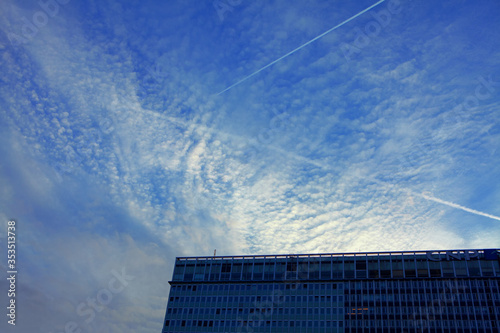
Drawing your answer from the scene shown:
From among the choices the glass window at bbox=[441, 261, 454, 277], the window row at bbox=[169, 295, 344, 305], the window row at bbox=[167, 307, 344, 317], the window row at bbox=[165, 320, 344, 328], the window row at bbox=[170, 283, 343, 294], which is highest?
the glass window at bbox=[441, 261, 454, 277]

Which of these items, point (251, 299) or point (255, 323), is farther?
point (251, 299)

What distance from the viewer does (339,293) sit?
13775 cm

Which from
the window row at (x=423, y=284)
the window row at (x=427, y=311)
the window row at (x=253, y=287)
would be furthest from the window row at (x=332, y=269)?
the window row at (x=427, y=311)

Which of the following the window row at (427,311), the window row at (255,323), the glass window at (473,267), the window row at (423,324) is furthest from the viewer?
the window row at (255,323)

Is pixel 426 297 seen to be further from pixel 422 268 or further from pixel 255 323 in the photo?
pixel 255 323

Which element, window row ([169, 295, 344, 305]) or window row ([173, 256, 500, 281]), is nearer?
window row ([173, 256, 500, 281])

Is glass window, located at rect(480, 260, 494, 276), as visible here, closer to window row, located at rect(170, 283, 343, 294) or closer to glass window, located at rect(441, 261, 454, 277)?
glass window, located at rect(441, 261, 454, 277)

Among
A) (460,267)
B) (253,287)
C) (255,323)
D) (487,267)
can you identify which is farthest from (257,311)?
(487,267)

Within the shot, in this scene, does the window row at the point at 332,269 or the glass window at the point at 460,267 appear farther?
the window row at the point at 332,269

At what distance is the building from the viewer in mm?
125500

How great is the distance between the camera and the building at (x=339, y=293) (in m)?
126

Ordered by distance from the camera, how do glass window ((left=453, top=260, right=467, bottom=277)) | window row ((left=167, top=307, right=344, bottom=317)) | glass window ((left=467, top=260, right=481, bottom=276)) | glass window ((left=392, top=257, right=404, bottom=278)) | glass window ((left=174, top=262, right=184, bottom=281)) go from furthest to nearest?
1. glass window ((left=174, top=262, right=184, bottom=281))
2. window row ((left=167, top=307, right=344, bottom=317))
3. glass window ((left=392, top=257, right=404, bottom=278))
4. glass window ((left=453, top=260, right=467, bottom=277))
5. glass window ((left=467, top=260, right=481, bottom=276))

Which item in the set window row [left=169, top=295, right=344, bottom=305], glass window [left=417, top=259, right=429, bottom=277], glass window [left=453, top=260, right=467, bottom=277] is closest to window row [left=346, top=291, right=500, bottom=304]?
glass window [left=417, top=259, right=429, bottom=277]

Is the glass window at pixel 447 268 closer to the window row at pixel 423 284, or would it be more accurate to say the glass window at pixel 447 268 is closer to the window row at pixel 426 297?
the window row at pixel 423 284
